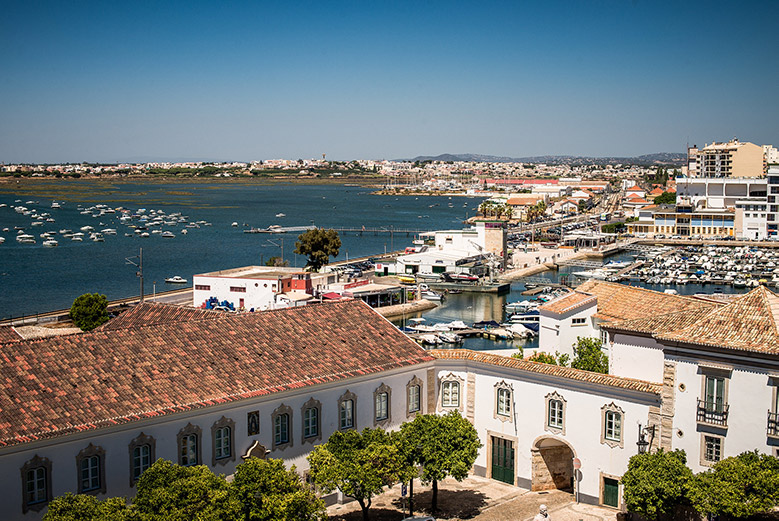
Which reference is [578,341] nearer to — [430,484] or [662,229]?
[430,484]

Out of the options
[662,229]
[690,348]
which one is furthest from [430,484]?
[662,229]

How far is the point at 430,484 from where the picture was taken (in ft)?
63.7

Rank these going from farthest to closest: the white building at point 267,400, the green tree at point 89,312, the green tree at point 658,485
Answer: the green tree at point 89,312 → the green tree at point 658,485 → the white building at point 267,400

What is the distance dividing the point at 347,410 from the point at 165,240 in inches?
3480

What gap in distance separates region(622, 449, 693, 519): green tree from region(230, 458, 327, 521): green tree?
6.08 meters

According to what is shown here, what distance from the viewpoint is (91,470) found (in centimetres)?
1474

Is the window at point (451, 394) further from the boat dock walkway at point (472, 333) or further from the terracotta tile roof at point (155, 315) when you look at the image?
the boat dock walkway at point (472, 333)

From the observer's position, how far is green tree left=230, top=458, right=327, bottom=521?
14320 millimetres

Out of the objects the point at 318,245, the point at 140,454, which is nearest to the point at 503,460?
the point at 140,454

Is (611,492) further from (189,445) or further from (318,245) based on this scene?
(318,245)

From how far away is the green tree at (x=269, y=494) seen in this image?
14.3 meters

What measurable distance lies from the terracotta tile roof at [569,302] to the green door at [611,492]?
8.02 meters

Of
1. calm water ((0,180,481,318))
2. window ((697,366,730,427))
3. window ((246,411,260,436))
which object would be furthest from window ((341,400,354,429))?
calm water ((0,180,481,318))

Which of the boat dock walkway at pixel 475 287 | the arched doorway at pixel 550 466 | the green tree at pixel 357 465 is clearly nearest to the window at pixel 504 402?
the arched doorway at pixel 550 466
